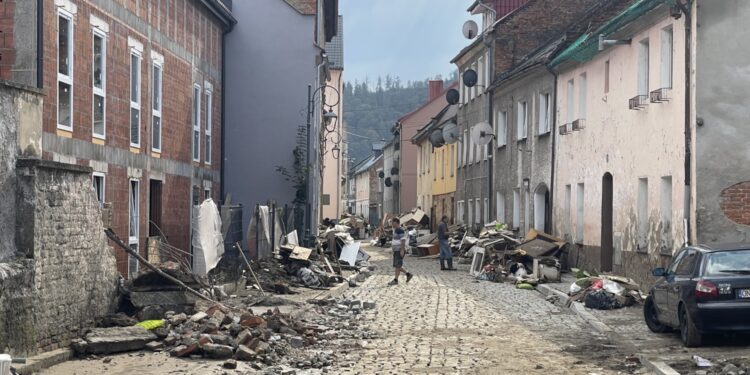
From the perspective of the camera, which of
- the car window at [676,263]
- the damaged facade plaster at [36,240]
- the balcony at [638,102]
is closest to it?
the damaged facade plaster at [36,240]

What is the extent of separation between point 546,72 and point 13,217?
23082mm

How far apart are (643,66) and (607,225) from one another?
16.7 feet

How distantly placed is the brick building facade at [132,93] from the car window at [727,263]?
10057 mm

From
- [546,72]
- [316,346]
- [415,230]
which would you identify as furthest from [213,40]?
[415,230]

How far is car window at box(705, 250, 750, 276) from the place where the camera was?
13.9 metres

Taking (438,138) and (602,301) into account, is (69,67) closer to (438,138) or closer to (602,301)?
(602,301)

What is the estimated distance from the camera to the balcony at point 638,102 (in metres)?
22.4

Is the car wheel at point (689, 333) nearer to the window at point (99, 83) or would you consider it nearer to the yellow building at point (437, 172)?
the window at point (99, 83)

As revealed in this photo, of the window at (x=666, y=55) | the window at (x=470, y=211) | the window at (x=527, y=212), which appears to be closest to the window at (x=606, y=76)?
the window at (x=666, y=55)

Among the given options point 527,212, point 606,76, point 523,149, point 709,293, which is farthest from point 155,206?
point 523,149

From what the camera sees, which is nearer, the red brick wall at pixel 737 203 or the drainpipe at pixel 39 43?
the drainpipe at pixel 39 43

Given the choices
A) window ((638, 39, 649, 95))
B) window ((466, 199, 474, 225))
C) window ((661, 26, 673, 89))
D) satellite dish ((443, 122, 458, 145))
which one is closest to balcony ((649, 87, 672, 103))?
window ((661, 26, 673, 89))

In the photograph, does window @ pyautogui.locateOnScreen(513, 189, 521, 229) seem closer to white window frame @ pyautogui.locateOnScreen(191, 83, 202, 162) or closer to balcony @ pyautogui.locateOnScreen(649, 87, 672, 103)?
white window frame @ pyautogui.locateOnScreen(191, 83, 202, 162)

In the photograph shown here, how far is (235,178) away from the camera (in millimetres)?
34812
